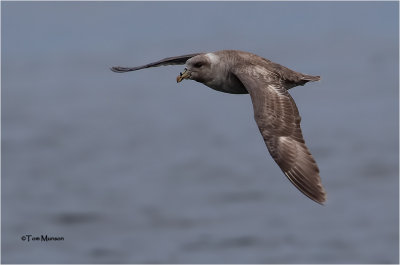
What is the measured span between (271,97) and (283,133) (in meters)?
0.84

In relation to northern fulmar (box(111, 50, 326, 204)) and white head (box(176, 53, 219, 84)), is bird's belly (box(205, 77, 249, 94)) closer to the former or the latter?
northern fulmar (box(111, 50, 326, 204))

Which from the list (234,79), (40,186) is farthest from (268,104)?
(40,186)

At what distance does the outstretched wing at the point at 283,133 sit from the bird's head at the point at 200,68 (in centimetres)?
90

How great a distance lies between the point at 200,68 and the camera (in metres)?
17.2

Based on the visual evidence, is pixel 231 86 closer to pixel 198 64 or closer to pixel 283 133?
pixel 198 64

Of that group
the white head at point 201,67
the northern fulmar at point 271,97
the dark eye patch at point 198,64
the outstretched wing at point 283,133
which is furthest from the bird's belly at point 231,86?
the outstretched wing at point 283,133

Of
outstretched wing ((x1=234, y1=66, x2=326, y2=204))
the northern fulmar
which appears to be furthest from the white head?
outstretched wing ((x1=234, y1=66, x2=326, y2=204))

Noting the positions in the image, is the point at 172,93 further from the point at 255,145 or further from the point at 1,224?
the point at 1,224

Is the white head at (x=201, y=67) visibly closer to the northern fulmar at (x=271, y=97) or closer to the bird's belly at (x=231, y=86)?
the northern fulmar at (x=271, y=97)

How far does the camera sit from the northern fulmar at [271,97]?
14.9 metres

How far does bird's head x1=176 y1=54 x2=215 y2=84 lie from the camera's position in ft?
56.3

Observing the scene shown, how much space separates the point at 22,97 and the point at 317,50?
903 inches

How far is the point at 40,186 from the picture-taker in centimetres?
5072

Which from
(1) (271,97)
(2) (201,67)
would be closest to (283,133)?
(1) (271,97)
